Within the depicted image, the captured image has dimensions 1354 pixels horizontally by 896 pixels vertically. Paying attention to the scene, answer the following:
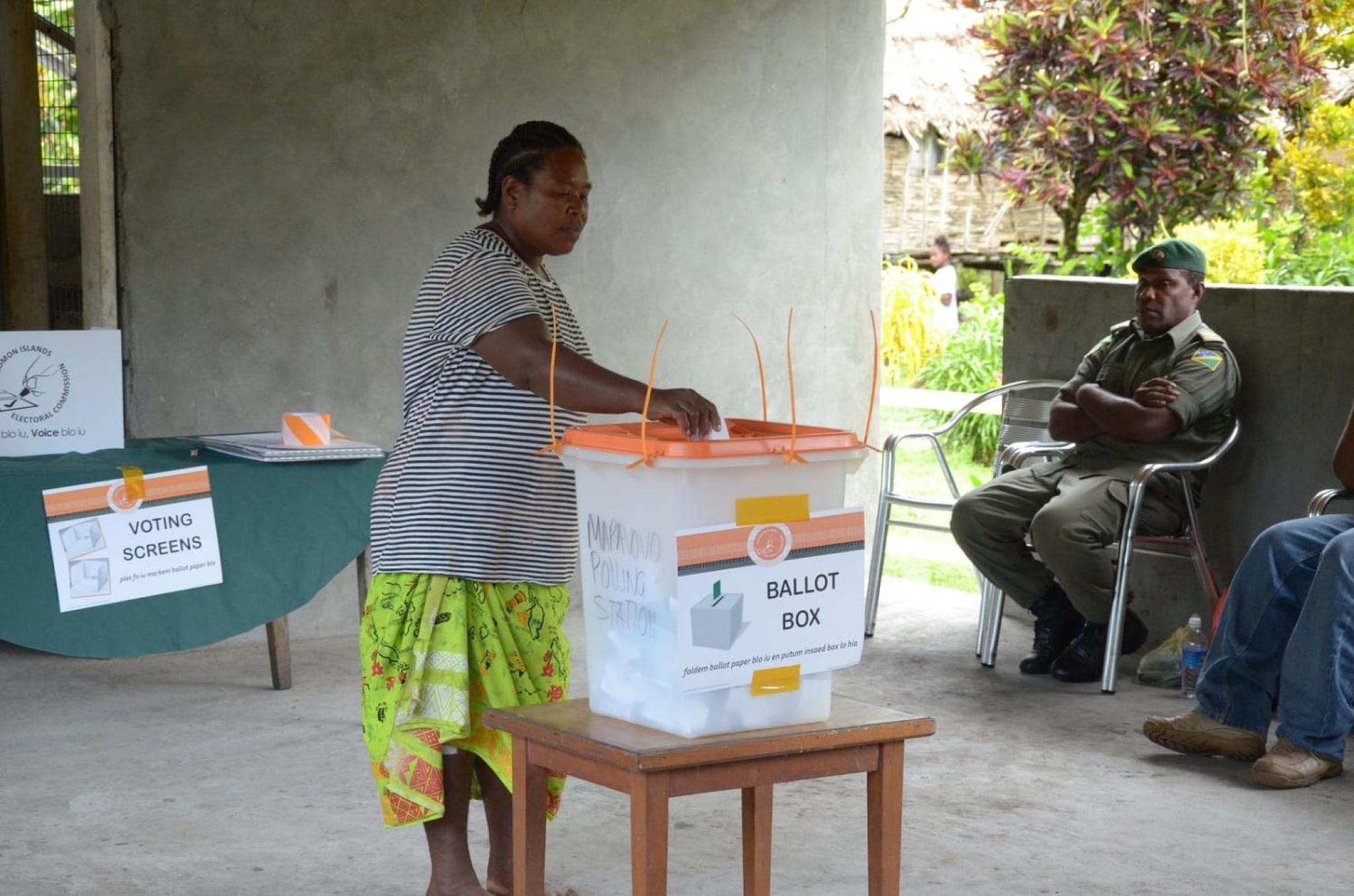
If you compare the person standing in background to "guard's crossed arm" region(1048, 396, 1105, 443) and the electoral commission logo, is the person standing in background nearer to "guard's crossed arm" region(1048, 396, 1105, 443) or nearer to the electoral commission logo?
"guard's crossed arm" region(1048, 396, 1105, 443)

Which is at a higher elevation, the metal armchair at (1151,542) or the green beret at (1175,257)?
the green beret at (1175,257)

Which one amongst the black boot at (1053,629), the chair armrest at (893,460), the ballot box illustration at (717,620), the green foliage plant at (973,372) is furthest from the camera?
the green foliage plant at (973,372)

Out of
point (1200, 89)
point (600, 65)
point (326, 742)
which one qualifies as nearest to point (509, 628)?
point (326, 742)

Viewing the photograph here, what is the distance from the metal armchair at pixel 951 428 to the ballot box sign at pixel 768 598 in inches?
138

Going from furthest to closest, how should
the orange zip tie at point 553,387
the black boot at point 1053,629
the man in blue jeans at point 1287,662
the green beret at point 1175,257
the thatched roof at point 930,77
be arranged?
the thatched roof at point 930,77
the black boot at point 1053,629
the green beret at point 1175,257
the man in blue jeans at point 1287,662
the orange zip tie at point 553,387

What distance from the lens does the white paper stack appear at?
5.00 metres

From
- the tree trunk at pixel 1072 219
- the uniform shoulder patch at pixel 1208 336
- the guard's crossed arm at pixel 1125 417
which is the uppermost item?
the tree trunk at pixel 1072 219

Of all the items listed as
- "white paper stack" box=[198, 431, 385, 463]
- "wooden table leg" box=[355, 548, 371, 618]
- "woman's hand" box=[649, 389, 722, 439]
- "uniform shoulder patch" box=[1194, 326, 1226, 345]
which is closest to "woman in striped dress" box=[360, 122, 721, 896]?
"woman's hand" box=[649, 389, 722, 439]

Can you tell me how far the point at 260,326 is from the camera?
6.18 m

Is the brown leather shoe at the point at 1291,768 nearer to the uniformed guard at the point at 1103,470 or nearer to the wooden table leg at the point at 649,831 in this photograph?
the uniformed guard at the point at 1103,470

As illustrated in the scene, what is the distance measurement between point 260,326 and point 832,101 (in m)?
2.86

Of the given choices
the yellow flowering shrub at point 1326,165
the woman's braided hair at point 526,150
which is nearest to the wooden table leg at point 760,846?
the woman's braided hair at point 526,150

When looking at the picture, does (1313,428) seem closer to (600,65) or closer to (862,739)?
(600,65)

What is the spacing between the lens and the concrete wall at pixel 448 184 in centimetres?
600
